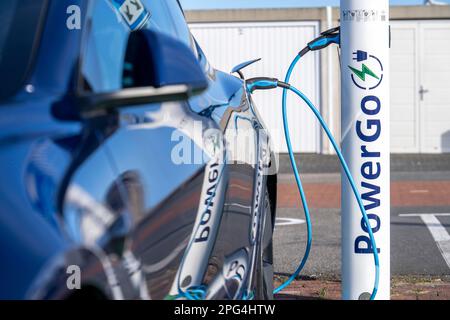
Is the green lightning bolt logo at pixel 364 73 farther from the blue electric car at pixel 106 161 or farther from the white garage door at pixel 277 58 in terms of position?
the white garage door at pixel 277 58

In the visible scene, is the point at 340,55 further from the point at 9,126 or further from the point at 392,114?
the point at 392,114

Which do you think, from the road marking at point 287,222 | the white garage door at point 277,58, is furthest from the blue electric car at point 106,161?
the white garage door at point 277,58

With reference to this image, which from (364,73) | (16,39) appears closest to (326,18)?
(364,73)

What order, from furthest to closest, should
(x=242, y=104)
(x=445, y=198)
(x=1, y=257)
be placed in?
(x=445, y=198) < (x=242, y=104) < (x=1, y=257)

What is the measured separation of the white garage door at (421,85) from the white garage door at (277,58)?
1.91 meters

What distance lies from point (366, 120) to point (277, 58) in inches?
548

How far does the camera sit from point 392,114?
1798 centimetres

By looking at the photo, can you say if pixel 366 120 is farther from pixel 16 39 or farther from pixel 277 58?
pixel 277 58

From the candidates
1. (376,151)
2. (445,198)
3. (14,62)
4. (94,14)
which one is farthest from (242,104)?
(445,198)

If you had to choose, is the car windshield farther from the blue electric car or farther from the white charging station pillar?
the white charging station pillar

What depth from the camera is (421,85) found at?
17.8m

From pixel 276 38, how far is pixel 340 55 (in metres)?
13.8

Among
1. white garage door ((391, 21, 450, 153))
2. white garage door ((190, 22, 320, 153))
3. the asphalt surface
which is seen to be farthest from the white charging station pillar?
white garage door ((391, 21, 450, 153))
